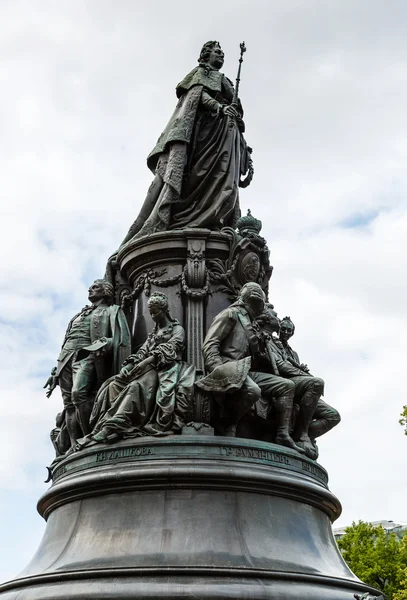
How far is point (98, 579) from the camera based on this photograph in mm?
7527

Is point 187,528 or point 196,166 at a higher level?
point 196,166

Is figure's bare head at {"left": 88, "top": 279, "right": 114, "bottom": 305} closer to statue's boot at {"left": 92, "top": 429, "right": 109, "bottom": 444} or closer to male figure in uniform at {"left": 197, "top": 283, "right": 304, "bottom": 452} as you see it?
male figure in uniform at {"left": 197, "top": 283, "right": 304, "bottom": 452}

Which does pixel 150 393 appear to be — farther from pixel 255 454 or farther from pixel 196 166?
pixel 196 166

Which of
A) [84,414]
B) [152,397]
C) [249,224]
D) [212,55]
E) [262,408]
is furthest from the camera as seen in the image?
[212,55]

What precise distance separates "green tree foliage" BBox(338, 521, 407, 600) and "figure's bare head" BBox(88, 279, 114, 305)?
22.0 metres

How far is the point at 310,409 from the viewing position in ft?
32.5

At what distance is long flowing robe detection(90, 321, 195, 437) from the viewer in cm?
901

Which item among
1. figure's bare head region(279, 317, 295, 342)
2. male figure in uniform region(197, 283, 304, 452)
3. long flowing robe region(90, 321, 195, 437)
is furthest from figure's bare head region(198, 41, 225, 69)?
long flowing robe region(90, 321, 195, 437)

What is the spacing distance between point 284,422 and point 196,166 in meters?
4.61

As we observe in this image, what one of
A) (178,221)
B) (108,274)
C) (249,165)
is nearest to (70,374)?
(108,274)

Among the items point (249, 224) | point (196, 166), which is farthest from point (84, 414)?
point (196, 166)

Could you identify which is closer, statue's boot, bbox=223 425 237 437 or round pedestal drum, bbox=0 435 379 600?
round pedestal drum, bbox=0 435 379 600

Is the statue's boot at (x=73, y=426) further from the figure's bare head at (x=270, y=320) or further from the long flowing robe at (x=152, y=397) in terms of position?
the figure's bare head at (x=270, y=320)

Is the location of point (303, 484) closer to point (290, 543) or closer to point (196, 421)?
point (290, 543)
